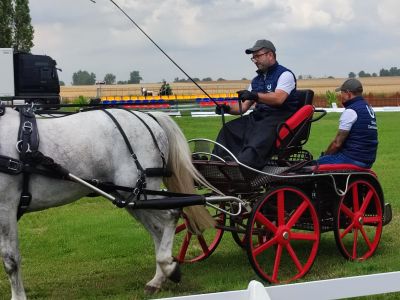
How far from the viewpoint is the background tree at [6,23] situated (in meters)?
40.2

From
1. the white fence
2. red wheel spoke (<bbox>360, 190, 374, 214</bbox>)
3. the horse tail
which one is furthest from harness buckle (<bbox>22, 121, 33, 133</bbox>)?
red wheel spoke (<bbox>360, 190, 374, 214</bbox>)

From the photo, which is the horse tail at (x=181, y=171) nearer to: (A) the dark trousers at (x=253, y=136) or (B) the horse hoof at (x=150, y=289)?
(A) the dark trousers at (x=253, y=136)

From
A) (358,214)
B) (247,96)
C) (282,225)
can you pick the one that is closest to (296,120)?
(247,96)

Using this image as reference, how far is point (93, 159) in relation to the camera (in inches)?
199

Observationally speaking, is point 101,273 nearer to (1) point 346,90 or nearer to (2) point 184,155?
(2) point 184,155

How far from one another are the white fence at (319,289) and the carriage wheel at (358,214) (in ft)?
8.44

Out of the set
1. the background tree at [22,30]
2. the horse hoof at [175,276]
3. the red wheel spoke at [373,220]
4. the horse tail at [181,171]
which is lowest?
the horse hoof at [175,276]

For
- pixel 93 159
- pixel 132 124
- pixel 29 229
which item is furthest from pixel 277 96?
pixel 29 229

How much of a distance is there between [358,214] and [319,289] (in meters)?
3.18

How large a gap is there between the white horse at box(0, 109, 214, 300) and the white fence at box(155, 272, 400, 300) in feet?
6.97

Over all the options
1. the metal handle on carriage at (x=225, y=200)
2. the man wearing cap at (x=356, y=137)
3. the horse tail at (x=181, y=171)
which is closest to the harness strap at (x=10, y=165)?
the horse tail at (x=181, y=171)

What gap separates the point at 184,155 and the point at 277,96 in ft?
3.53

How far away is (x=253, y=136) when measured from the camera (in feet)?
19.1

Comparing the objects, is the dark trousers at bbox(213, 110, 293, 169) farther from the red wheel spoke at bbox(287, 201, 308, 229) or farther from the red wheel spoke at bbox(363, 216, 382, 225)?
the red wheel spoke at bbox(363, 216, 382, 225)
